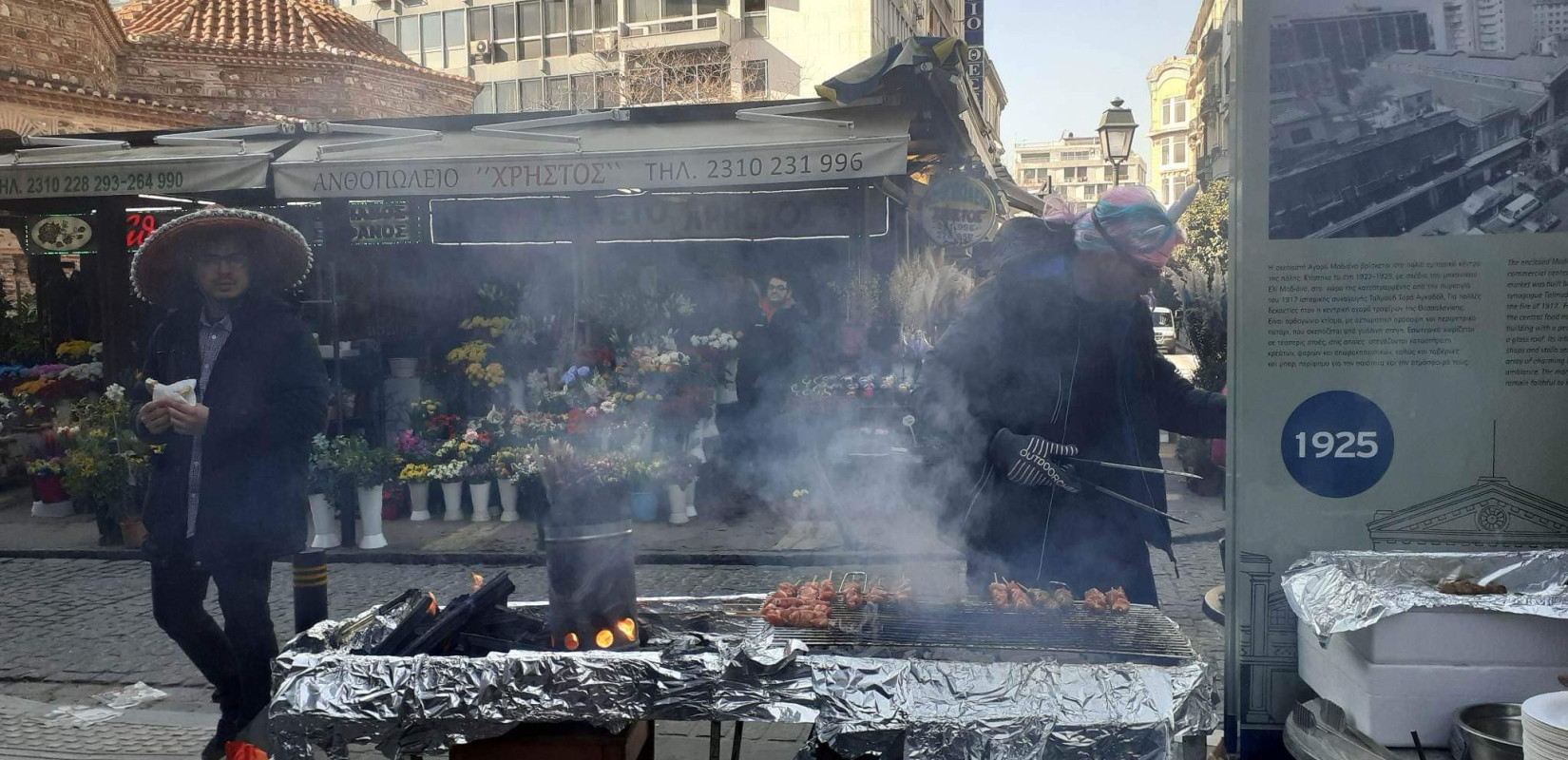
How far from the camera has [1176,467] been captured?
428 inches

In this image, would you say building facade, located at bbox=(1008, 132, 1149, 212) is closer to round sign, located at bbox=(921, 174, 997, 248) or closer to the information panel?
round sign, located at bbox=(921, 174, 997, 248)

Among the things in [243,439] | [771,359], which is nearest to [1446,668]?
[243,439]

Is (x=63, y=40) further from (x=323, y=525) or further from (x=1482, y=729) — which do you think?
(x=1482, y=729)

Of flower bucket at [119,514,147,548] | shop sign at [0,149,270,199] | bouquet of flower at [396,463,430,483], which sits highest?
shop sign at [0,149,270,199]

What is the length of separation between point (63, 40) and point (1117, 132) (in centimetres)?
1691

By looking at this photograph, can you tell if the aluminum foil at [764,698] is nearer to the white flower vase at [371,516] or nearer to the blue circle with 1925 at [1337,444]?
the blue circle with 1925 at [1337,444]

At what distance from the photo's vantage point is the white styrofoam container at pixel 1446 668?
8.17 feet

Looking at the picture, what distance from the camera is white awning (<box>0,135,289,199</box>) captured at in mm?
8422

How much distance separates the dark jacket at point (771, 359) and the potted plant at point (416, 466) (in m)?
2.69

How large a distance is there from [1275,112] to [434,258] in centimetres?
1028

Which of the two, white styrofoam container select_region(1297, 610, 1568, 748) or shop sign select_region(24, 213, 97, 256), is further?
shop sign select_region(24, 213, 97, 256)

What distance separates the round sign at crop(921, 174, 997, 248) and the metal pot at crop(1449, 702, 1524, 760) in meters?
8.38

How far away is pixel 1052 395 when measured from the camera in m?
3.65

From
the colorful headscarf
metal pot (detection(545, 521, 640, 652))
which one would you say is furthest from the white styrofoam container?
metal pot (detection(545, 521, 640, 652))
